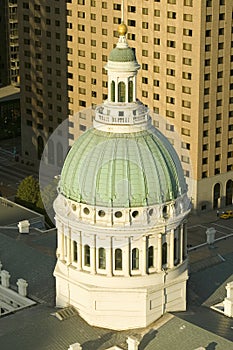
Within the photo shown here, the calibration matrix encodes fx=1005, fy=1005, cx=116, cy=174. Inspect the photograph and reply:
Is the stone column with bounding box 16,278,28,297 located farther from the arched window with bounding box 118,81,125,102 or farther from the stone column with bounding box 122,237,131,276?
the arched window with bounding box 118,81,125,102

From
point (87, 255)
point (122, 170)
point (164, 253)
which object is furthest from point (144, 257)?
point (122, 170)

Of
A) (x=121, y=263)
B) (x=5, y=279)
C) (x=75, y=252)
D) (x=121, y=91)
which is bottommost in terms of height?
(x=5, y=279)

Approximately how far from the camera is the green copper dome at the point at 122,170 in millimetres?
110000

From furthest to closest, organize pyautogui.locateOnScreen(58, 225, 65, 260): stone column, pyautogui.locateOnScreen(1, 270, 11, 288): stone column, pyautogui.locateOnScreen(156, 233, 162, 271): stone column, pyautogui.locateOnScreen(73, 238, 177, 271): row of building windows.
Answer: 1. pyautogui.locateOnScreen(1, 270, 11, 288): stone column
2. pyautogui.locateOnScreen(58, 225, 65, 260): stone column
3. pyautogui.locateOnScreen(156, 233, 162, 271): stone column
4. pyautogui.locateOnScreen(73, 238, 177, 271): row of building windows

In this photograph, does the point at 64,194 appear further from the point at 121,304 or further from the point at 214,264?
the point at 214,264

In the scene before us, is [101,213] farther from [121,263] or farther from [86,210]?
[121,263]

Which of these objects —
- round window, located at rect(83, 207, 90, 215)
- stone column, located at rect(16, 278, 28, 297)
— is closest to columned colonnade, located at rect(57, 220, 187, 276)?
round window, located at rect(83, 207, 90, 215)

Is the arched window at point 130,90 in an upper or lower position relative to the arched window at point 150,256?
upper

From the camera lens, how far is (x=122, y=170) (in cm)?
11019

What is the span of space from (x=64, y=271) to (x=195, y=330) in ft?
55.6

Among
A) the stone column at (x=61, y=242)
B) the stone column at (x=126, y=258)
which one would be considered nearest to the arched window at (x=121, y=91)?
the stone column at (x=126, y=258)

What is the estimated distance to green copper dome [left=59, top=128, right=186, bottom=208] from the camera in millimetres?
110000

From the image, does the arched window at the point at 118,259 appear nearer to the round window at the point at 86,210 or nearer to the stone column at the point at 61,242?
the round window at the point at 86,210

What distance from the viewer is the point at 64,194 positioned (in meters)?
114
